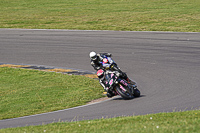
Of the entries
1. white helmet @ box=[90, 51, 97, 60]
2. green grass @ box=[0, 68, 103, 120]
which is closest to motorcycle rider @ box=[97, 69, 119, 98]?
white helmet @ box=[90, 51, 97, 60]

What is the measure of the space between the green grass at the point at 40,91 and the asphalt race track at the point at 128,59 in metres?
1.04

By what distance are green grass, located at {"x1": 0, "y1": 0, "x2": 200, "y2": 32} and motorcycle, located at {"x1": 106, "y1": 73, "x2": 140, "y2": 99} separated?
14.7m

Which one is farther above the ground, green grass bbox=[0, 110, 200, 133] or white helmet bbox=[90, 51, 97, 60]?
white helmet bbox=[90, 51, 97, 60]

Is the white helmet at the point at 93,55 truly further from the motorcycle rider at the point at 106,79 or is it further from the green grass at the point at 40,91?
the green grass at the point at 40,91

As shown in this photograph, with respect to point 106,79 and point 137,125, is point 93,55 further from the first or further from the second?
point 137,125

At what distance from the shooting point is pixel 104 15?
37.0m

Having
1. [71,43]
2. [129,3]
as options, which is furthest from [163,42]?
[129,3]

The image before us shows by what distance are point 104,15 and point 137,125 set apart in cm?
2884

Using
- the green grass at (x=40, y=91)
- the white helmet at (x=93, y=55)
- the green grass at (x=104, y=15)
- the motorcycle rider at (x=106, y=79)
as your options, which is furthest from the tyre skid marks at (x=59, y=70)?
the green grass at (x=104, y=15)

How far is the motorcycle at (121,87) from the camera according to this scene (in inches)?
538

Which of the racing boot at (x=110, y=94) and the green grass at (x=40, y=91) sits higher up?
the green grass at (x=40, y=91)

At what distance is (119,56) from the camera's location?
69.8 feet

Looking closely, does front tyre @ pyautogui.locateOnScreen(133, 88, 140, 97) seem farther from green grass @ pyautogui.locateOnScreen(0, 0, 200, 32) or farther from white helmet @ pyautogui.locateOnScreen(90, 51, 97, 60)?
green grass @ pyautogui.locateOnScreen(0, 0, 200, 32)

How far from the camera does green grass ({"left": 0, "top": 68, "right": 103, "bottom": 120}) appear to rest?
13703 mm
